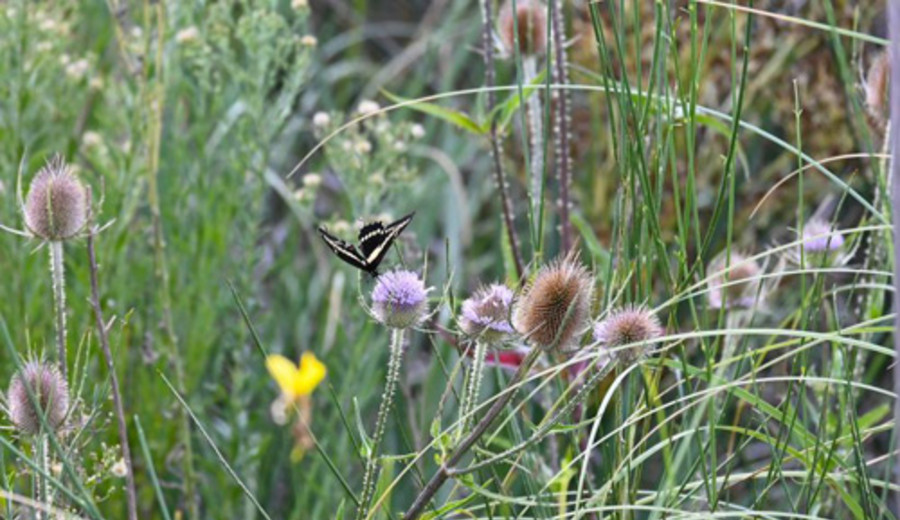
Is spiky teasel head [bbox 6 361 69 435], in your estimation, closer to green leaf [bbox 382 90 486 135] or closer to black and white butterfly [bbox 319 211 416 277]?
black and white butterfly [bbox 319 211 416 277]

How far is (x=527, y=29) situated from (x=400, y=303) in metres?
0.84

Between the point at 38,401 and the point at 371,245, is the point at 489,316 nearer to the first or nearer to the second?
the point at 371,245

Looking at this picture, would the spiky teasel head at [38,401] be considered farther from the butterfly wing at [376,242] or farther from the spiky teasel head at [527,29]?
the spiky teasel head at [527,29]

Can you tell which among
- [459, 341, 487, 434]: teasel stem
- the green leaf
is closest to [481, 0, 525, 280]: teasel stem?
the green leaf

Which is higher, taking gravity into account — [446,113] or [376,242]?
[446,113]

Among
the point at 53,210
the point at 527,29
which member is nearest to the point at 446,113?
the point at 527,29

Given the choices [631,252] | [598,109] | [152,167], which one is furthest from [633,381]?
[598,109]

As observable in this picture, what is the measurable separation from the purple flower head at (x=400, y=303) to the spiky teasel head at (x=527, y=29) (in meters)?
0.77

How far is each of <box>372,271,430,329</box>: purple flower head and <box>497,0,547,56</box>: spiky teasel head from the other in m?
0.77

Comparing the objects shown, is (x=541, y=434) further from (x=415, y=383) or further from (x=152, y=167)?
(x=415, y=383)

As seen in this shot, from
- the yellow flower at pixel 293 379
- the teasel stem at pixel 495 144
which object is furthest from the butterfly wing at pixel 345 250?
the teasel stem at pixel 495 144

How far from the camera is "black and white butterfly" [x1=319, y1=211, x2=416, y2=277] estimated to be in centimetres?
118

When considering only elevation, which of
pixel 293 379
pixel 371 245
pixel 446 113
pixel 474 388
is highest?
pixel 446 113

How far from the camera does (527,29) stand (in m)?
1.83
